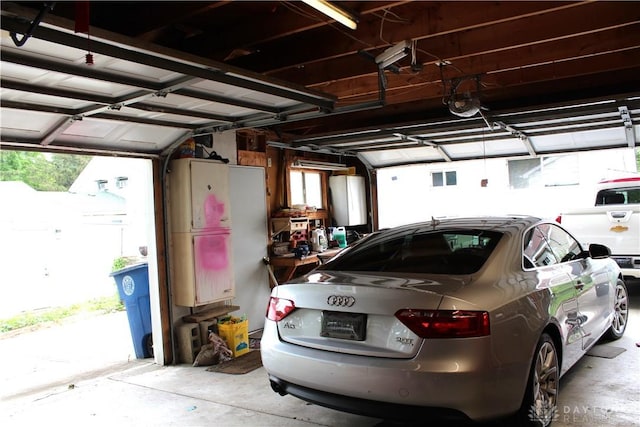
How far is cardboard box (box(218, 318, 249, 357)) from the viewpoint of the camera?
17.7ft

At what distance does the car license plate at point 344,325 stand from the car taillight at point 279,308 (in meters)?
0.29

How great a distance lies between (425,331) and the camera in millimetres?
2496

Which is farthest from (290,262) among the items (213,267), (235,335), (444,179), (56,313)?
(444,179)

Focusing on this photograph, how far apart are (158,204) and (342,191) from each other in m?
4.01

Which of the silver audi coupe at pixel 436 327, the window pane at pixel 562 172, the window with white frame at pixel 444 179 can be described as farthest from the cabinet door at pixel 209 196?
the window pane at pixel 562 172

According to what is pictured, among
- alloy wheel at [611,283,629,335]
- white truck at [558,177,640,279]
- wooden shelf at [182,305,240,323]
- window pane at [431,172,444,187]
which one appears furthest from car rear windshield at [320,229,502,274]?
window pane at [431,172,444,187]

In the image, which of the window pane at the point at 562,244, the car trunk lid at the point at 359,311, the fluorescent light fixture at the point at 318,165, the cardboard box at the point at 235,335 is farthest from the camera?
the fluorescent light fixture at the point at 318,165

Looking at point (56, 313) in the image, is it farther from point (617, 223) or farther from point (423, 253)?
point (617, 223)

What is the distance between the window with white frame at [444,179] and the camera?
1165 cm

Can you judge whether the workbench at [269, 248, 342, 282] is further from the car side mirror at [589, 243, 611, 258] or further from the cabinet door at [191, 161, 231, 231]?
the car side mirror at [589, 243, 611, 258]

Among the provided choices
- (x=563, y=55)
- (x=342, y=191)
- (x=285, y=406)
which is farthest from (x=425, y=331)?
(x=342, y=191)

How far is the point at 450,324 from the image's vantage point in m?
2.48

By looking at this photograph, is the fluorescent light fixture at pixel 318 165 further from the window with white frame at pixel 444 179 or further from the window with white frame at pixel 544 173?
the window with white frame at pixel 544 173

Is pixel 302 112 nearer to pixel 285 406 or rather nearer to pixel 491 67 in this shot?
pixel 491 67
